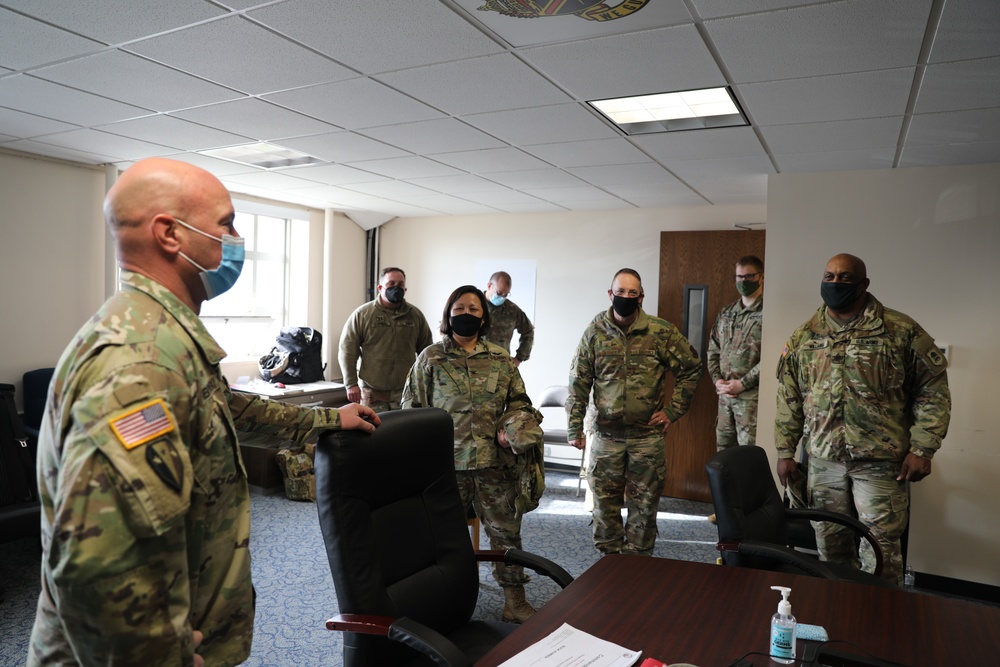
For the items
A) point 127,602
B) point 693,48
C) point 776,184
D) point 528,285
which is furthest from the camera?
point 528,285

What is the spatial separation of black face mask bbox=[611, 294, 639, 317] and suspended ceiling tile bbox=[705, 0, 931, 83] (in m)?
1.31

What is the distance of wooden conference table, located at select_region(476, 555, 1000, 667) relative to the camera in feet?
4.49

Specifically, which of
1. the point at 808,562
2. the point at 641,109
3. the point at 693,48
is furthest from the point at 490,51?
the point at 808,562

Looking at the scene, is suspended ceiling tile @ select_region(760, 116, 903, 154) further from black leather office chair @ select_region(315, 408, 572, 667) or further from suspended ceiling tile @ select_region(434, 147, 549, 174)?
black leather office chair @ select_region(315, 408, 572, 667)

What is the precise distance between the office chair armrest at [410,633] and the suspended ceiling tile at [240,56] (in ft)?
6.05

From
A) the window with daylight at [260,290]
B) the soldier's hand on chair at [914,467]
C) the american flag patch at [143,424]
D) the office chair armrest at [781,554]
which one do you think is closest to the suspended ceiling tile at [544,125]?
the office chair armrest at [781,554]

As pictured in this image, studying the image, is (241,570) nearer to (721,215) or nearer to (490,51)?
(490,51)

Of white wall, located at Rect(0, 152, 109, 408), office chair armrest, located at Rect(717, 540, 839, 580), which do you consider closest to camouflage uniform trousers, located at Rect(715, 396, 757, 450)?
office chair armrest, located at Rect(717, 540, 839, 580)

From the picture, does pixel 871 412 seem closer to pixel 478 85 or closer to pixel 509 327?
pixel 478 85

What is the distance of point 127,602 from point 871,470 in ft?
9.54

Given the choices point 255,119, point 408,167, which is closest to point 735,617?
point 255,119

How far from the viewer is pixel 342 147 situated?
3799 mm

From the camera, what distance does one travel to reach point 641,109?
9.87 feet

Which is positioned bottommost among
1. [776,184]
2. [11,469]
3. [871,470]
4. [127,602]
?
[11,469]
